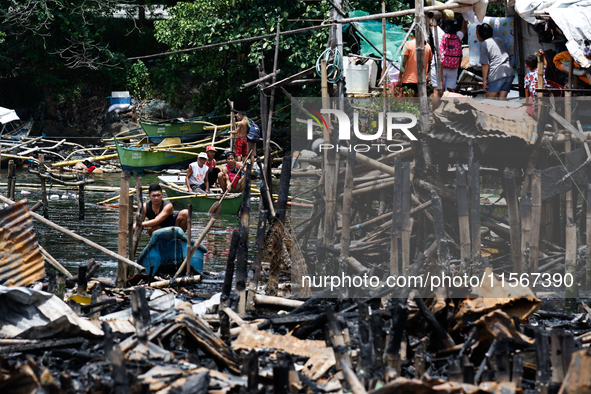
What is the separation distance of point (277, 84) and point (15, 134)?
70.3 feet

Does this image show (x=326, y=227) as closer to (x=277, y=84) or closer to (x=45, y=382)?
(x=277, y=84)

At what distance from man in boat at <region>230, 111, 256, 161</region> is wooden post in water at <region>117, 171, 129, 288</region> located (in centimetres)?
979

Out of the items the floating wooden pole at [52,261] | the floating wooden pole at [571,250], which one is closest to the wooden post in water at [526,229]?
the floating wooden pole at [571,250]

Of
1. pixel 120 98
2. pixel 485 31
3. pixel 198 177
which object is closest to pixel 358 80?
pixel 485 31

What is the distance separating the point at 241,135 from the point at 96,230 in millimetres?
5370

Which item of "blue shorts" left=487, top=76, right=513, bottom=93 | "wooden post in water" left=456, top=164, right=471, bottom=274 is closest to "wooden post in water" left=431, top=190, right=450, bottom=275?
"wooden post in water" left=456, top=164, right=471, bottom=274

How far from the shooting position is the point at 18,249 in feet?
24.6

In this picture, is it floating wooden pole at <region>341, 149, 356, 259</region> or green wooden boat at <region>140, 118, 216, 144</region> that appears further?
green wooden boat at <region>140, 118, 216, 144</region>

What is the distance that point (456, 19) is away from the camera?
423 inches

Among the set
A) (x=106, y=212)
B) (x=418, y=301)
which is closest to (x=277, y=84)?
(x=418, y=301)

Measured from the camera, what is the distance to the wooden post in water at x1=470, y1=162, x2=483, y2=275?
324 inches

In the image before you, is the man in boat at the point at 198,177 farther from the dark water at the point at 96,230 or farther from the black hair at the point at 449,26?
the black hair at the point at 449,26

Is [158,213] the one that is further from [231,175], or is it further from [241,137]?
[241,137]

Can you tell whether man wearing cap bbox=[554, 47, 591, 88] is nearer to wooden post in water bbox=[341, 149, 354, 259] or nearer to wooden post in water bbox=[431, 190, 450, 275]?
wooden post in water bbox=[431, 190, 450, 275]
